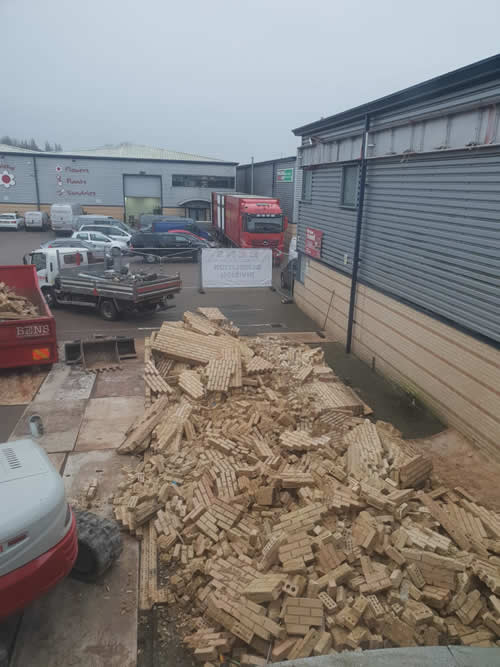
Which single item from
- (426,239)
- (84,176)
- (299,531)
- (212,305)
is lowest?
(212,305)

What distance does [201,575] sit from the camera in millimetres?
6398

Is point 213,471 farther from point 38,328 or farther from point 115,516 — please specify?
point 38,328

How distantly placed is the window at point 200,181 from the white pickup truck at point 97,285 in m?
32.4

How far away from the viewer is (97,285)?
1772 cm

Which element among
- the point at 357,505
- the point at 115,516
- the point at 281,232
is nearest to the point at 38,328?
the point at 115,516

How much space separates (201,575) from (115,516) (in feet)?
5.78

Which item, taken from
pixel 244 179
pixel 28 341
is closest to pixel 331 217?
pixel 28 341

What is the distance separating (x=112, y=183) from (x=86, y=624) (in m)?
47.7

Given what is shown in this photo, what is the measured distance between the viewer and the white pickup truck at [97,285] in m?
17.5

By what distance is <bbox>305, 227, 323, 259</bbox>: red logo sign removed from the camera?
17973 mm

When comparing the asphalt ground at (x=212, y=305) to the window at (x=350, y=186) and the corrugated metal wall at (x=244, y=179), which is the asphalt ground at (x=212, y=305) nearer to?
the window at (x=350, y=186)

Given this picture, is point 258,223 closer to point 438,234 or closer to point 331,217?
point 331,217

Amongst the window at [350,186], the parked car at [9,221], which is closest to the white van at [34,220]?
the parked car at [9,221]

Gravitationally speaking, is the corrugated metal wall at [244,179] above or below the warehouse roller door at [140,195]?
above
